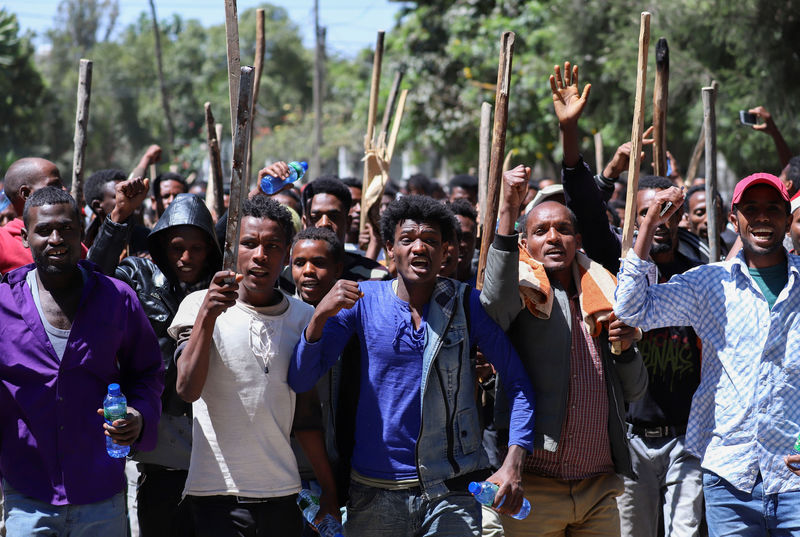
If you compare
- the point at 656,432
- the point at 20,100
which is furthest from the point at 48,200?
the point at 20,100

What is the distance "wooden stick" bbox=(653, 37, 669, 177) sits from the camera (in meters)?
5.45

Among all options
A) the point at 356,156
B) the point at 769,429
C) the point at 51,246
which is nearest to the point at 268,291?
the point at 51,246

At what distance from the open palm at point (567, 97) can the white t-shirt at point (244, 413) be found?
163 centimetres

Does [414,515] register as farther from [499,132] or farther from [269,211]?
[499,132]

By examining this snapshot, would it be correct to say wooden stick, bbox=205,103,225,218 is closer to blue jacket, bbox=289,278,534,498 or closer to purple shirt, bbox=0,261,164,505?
purple shirt, bbox=0,261,164,505

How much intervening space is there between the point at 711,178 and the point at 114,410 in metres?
3.68

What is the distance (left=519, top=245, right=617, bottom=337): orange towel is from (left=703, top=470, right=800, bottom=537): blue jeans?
32.5 inches

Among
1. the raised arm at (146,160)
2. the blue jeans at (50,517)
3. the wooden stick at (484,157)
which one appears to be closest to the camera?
the blue jeans at (50,517)

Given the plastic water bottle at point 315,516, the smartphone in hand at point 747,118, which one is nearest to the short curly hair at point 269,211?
the plastic water bottle at point 315,516

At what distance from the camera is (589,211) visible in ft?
16.1

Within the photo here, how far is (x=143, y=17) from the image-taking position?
83.7 m

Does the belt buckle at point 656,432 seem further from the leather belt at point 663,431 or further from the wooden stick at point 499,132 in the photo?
the wooden stick at point 499,132

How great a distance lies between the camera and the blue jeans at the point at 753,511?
13.6 feet

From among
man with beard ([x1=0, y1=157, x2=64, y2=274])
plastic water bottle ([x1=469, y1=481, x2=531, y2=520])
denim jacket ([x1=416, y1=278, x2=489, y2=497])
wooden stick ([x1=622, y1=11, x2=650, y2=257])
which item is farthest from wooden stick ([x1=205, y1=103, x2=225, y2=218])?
plastic water bottle ([x1=469, y1=481, x2=531, y2=520])
